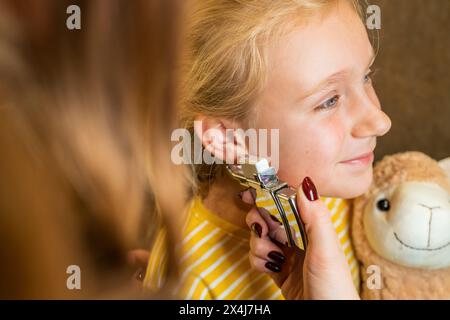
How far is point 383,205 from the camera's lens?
2.59ft

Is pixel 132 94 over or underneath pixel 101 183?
over

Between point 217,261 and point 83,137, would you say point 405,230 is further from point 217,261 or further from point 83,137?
point 83,137

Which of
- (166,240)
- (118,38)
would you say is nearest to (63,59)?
(118,38)

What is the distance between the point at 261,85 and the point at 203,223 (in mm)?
255

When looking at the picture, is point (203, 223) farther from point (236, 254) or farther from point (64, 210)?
point (64, 210)

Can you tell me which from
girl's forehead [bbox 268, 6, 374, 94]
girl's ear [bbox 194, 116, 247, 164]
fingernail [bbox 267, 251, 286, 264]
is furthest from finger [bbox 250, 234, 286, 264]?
girl's forehead [bbox 268, 6, 374, 94]

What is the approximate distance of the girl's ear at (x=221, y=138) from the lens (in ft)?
2.40

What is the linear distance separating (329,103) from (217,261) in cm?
29

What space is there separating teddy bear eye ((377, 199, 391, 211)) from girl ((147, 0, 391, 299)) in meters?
0.05

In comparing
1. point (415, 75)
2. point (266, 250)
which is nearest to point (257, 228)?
point (266, 250)

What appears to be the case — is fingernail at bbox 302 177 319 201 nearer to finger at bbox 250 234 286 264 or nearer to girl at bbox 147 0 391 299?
girl at bbox 147 0 391 299

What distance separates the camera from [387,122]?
719 millimetres

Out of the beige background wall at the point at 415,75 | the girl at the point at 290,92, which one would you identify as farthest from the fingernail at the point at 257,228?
the beige background wall at the point at 415,75

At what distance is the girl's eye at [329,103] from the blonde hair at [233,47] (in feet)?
0.26
